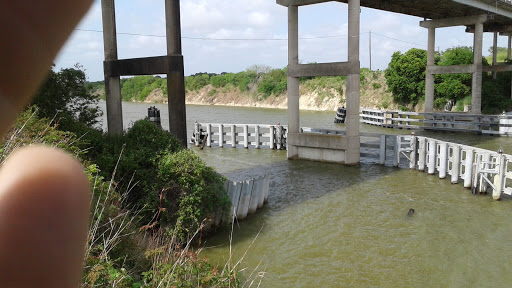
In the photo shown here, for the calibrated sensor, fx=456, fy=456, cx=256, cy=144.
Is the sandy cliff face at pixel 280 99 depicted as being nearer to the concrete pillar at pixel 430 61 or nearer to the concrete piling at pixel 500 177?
the concrete pillar at pixel 430 61

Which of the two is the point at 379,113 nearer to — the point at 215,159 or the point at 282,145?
the point at 282,145

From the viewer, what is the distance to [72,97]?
13.8 metres

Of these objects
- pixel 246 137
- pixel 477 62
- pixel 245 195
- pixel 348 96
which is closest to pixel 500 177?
pixel 348 96

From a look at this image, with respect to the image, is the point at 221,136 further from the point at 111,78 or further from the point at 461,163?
the point at 461,163

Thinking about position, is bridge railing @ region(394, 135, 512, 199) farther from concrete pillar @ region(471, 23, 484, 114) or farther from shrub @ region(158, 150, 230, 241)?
concrete pillar @ region(471, 23, 484, 114)

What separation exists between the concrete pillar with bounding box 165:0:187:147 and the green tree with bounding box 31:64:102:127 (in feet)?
8.41

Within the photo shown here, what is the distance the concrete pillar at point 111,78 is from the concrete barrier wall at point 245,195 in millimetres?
5022

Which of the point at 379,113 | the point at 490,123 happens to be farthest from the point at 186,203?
the point at 379,113

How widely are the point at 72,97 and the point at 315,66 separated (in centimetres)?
1074

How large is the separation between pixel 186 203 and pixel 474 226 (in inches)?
307

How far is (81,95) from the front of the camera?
46.2 ft

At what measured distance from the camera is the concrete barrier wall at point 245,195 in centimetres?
1246

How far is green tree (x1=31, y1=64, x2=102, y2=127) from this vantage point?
501 inches

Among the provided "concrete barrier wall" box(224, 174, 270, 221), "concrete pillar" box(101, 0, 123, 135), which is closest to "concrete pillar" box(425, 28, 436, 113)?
"concrete barrier wall" box(224, 174, 270, 221)
